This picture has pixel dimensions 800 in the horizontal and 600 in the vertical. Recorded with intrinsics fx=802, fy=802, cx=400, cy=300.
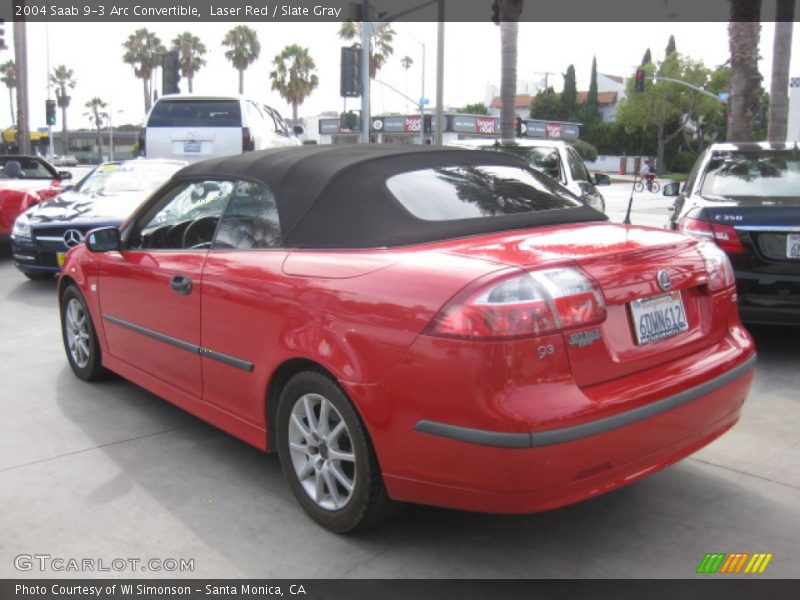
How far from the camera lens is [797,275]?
5.41 meters

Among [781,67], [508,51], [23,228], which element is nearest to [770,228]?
[23,228]

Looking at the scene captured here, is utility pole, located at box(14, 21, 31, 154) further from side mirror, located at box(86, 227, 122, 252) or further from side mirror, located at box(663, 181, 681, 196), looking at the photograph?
side mirror, located at box(86, 227, 122, 252)

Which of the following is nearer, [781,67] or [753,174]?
[753,174]

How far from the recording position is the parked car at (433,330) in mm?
2629

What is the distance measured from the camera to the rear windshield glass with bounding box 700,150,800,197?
20.8ft

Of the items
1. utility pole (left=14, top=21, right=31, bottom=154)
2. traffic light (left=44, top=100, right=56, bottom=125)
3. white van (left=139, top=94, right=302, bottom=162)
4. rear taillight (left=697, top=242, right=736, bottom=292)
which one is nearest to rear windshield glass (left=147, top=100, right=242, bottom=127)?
white van (left=139, top=94, right=302, bottom=162)

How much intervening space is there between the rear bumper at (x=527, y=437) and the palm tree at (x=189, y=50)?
198 ft

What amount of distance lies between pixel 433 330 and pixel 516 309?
0.93ft

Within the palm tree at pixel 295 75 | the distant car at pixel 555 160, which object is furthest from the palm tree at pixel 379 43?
the distant car at pixel 555 160

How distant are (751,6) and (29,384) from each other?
12.6m

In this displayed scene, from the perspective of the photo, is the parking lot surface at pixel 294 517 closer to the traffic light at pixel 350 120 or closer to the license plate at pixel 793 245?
the license plate at pixel 793 245

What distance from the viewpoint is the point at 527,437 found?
101 inches

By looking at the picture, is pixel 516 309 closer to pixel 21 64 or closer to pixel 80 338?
pixel 80 338

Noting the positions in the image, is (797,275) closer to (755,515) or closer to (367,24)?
(755,515)
